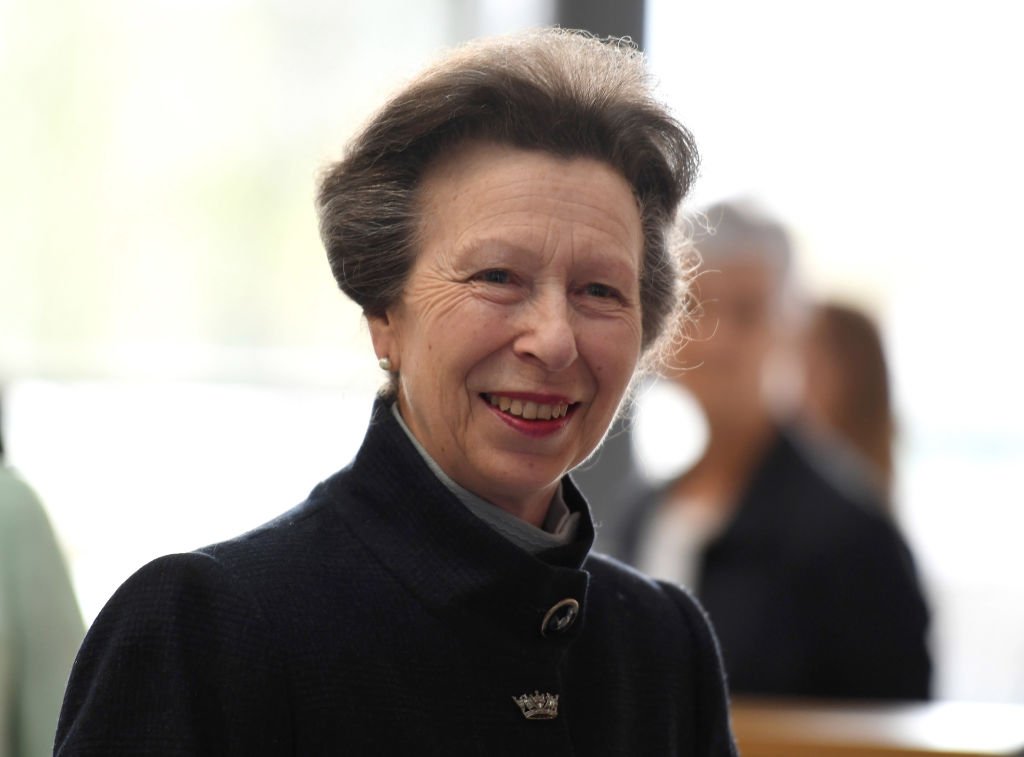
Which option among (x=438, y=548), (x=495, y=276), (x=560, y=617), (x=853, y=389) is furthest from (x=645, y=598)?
(x=853, y=389)

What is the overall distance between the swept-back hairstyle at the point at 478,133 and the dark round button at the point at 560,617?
0.37 meters

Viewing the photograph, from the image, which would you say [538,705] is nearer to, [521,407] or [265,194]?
[521,407]

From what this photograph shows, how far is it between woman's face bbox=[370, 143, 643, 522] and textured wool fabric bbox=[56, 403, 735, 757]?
0.22ft

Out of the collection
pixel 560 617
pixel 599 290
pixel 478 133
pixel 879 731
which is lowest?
pixel 879 731

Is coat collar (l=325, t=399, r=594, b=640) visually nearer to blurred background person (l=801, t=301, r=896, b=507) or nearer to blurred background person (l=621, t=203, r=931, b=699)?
blurred background person (l=621, t=203, r=931, b=699)

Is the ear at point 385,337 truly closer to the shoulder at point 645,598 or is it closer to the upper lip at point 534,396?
the upper lip at point 534,396

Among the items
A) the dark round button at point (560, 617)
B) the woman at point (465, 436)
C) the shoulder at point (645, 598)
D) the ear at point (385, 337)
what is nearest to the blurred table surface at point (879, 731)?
the shoulder at point (645, 598)

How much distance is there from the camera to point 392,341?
1.72 meters

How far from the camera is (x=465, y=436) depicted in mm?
1642

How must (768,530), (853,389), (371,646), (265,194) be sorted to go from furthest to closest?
(265,194)
(853,389)
(768,530)
(371,646)

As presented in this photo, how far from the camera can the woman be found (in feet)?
5.08

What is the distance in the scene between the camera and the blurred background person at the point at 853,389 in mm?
3928

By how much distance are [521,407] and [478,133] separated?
292 millimetres

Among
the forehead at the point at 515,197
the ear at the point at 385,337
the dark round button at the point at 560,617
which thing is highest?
the forehead at the point at 515,197
